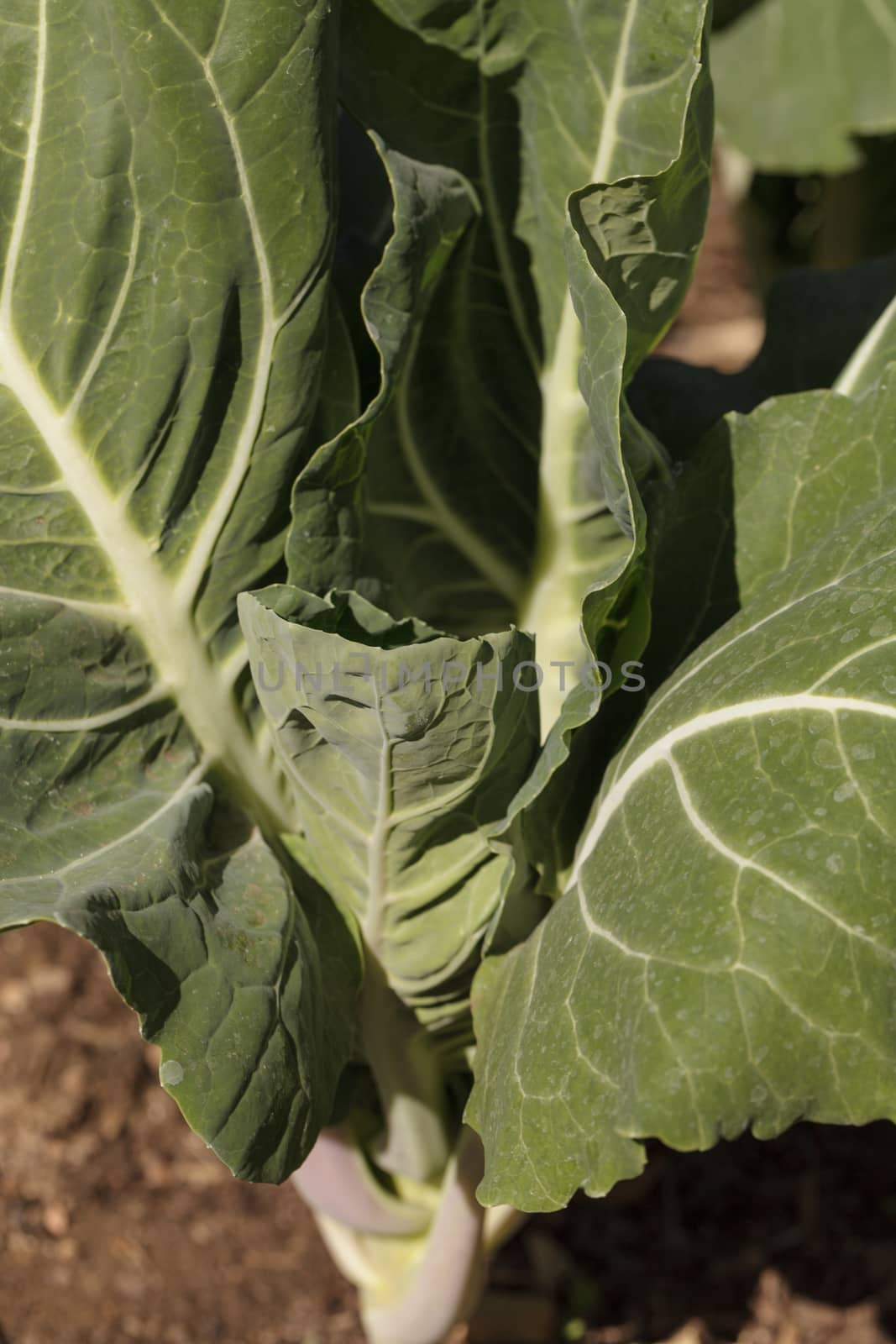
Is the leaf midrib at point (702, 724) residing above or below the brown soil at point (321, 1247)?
above

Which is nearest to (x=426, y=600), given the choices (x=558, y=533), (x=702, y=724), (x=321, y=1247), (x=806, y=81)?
(x=558, y=533)

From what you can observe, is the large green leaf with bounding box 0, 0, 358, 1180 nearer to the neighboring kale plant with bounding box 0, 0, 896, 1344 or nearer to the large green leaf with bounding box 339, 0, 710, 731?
the neighboring kale plant with bounding box 0, 0, 896, 1344

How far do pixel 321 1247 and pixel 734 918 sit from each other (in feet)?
5.08

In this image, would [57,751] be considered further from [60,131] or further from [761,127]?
[761,127]

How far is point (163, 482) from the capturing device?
1331 mm

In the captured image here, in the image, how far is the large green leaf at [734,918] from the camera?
989mm

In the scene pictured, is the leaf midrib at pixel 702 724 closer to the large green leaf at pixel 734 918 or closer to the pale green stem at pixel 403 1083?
the large green leaf at pixel 734 918

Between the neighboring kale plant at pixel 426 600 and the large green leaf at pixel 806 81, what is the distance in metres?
1.41

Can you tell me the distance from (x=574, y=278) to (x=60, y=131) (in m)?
0.49

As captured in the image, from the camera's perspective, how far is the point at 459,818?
1.35 metres

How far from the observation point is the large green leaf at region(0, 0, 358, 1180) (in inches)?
45.8

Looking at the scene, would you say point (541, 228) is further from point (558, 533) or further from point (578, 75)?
point (558, 533)

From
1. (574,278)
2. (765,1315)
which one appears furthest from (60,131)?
(765,1315)

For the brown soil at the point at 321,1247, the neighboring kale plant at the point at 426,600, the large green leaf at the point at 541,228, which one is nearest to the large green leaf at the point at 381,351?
the neighboring kale plant at the point at 426,600
